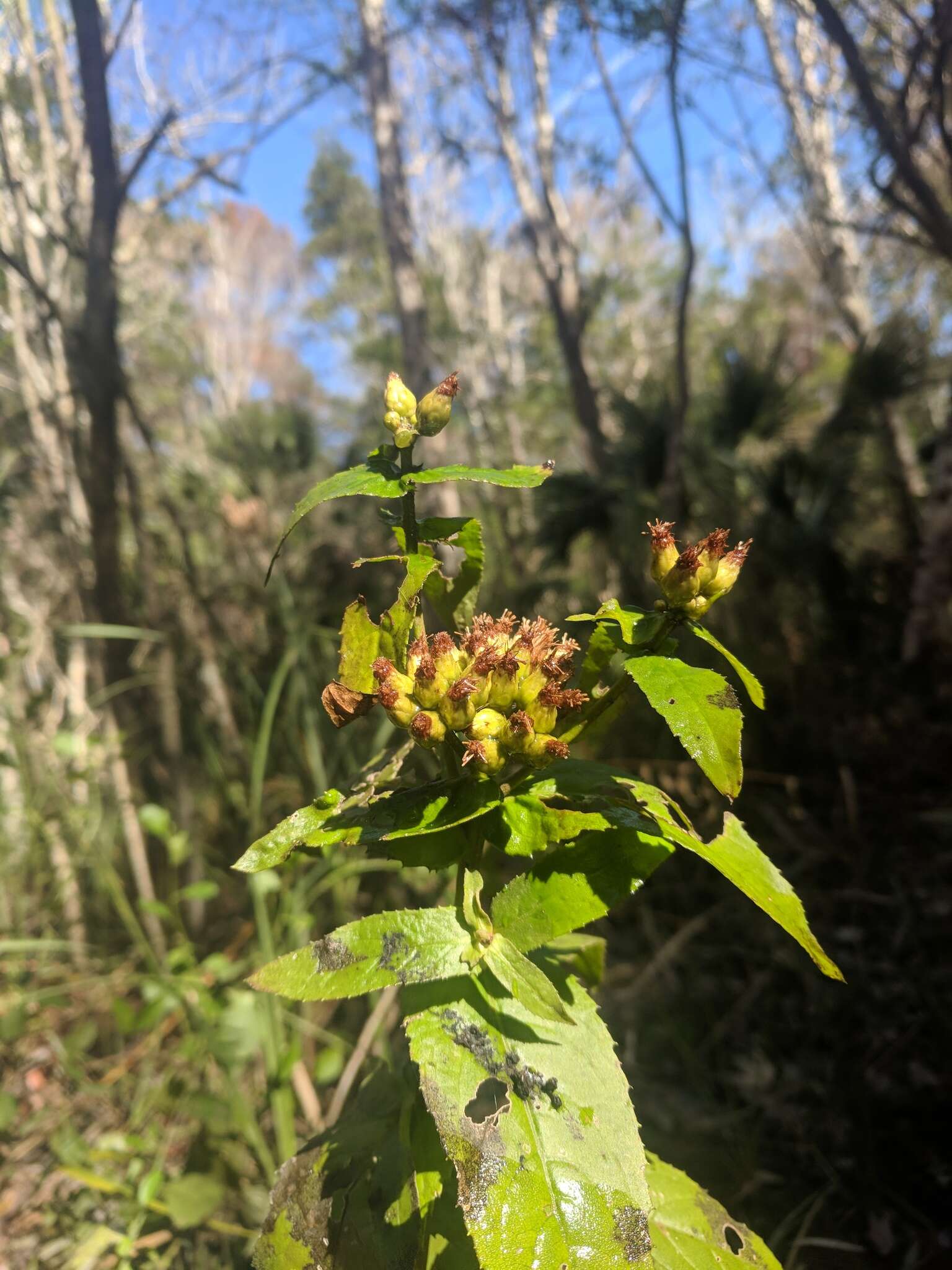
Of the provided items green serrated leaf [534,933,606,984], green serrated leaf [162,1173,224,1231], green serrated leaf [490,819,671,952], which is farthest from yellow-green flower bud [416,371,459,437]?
green serrated leaf [162,1173,224,1231]

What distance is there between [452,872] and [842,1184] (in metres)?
1.01

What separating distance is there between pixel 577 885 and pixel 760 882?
0.43ft

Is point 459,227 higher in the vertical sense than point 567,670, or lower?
higher

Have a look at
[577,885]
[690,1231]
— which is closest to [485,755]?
[577,885]

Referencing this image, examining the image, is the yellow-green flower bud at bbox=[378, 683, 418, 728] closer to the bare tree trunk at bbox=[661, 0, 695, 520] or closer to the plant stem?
the plant stem

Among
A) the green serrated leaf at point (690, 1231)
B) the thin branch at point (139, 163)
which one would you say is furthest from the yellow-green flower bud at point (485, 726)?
the thin branch at point (139, 163)

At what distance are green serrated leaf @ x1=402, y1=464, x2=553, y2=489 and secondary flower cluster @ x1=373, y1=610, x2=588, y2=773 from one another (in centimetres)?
12

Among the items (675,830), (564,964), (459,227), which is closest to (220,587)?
(564,964)

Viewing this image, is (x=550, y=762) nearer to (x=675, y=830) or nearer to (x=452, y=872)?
(x=675, y=830)

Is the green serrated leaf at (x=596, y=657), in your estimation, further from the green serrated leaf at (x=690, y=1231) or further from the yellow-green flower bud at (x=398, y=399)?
the green serrated leaf at (x=690, y=1231)

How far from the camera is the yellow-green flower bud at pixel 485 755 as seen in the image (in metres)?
0.53

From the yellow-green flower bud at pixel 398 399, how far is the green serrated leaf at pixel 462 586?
11 cm

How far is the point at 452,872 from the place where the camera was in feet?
4.85

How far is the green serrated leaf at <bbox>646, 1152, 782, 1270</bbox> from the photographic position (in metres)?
0.61
